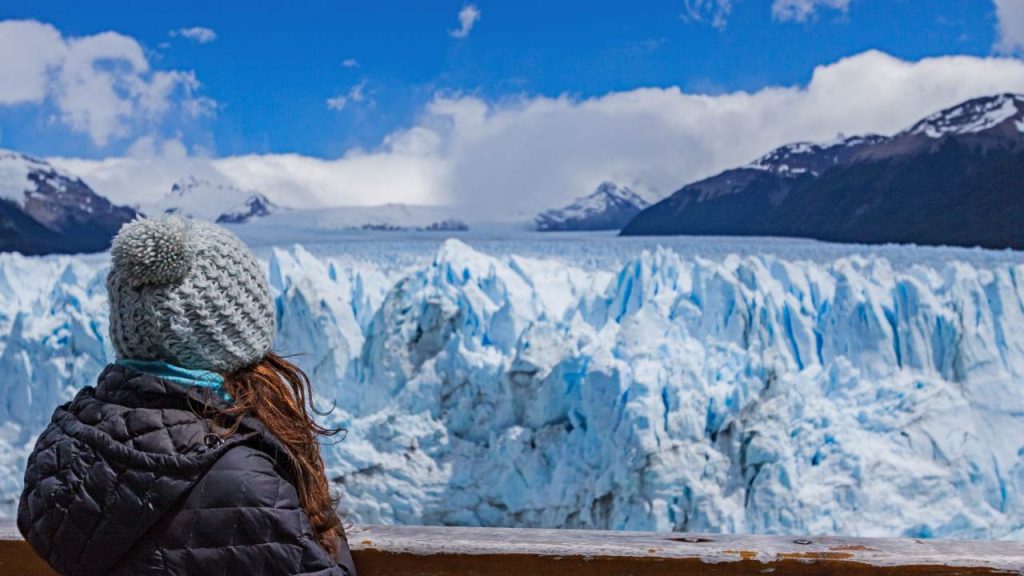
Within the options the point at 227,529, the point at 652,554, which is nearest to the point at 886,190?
the point at 652,554

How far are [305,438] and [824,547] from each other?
0.55 m

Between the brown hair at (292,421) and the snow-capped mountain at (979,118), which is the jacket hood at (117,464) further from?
the snow-capped mountain at (979,118)

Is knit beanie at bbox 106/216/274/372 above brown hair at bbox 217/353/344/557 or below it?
above

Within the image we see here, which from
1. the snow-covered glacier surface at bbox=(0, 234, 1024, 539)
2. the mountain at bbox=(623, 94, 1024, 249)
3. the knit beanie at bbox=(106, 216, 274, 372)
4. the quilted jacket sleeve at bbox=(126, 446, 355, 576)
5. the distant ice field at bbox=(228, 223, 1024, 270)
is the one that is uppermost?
the mountain at bbox=(623, 94, 1024, 249)

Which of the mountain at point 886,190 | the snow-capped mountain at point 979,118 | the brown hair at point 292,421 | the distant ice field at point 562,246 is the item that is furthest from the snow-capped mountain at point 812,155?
the brown hair at point 292,421

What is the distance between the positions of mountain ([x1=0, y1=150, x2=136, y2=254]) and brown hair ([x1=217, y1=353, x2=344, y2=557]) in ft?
23.3

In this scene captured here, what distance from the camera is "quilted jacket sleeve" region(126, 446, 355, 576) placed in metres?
0.57

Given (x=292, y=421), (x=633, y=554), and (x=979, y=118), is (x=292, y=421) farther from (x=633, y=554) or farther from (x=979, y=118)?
(x=979, y=118)

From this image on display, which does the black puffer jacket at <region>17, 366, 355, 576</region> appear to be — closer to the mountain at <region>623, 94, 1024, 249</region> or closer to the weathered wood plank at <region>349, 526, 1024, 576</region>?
the weathered wood plank at <region>349, 526, 1024, 576</region>

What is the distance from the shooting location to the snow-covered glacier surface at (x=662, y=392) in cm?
450

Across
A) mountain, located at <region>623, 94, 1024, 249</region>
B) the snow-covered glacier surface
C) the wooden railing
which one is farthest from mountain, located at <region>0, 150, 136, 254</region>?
the wooden railing

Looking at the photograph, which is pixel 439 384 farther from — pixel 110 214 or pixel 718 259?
pixel 110 214

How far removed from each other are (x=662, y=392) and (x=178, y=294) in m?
4.14

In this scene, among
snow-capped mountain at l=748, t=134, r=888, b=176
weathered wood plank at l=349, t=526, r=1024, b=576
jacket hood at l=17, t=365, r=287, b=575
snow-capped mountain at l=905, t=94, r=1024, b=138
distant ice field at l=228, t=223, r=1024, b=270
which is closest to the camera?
jacket hood at l=17, t=365, r=287, b=575
